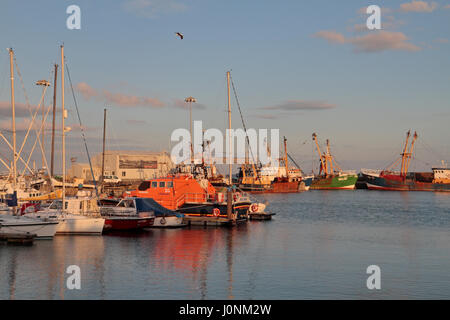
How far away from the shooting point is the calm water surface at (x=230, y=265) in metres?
23.0

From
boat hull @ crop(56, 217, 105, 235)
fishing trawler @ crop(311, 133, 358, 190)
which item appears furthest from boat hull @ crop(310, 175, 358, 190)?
boat hull @ crop(56, 217, 105, 235)

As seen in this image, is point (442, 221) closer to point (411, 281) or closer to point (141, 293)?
point (411, 281)

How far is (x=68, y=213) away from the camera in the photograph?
133ft

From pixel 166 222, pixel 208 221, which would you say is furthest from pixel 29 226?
pixel 208 221

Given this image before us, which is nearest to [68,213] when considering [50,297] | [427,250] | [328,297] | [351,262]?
[50,297]

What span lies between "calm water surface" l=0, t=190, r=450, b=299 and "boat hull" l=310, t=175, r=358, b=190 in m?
132

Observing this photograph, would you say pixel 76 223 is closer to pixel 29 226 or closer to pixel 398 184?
pixel 29 226

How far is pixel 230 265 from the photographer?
2948 cm

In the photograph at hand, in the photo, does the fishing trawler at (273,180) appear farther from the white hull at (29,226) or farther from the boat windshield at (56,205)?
the white hull at (29,226)

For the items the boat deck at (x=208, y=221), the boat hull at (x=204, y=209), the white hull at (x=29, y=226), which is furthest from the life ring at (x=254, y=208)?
the white hull at (x=29, y=226)

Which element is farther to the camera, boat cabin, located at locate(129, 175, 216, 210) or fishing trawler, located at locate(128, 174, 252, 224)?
boat cabin, located at locate(129, 175, 216, 210)

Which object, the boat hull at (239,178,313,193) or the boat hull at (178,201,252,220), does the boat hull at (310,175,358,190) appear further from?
the boat hull at (178,201,252,220)

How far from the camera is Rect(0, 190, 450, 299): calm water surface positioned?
→ 75.5 ft

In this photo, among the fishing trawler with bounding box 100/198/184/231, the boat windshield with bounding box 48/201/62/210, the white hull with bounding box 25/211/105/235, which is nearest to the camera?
the white hull with bounding box 25/211/105/235
